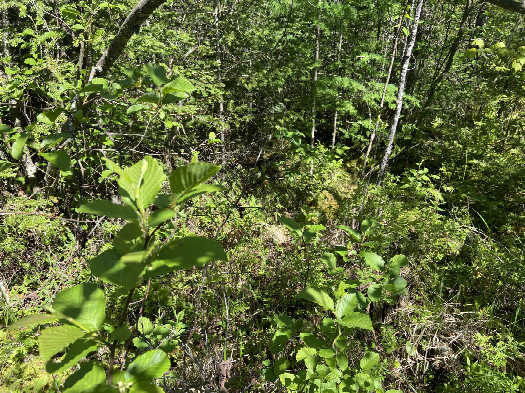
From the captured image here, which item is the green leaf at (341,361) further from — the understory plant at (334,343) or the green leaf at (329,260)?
the green leaf at (329,260)

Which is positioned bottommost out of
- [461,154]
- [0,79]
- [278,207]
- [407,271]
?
[278,207]

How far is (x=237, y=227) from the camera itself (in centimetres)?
432

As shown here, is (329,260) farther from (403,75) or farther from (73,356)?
(403,75)

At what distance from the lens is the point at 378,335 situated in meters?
3.00

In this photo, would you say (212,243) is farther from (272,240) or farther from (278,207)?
(278,207)

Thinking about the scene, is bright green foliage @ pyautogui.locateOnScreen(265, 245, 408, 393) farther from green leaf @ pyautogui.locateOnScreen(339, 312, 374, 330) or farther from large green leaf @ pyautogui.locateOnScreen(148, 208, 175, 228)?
large green leaf @ pyautogui.locateOnScreen(148, 208, 175, 228)

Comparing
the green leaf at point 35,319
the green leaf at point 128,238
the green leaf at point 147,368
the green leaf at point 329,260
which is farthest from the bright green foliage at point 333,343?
the green leaf at point 35,319

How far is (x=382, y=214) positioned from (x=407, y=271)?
0.89 metres

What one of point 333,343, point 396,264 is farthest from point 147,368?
point 396,264

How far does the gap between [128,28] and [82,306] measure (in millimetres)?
1441

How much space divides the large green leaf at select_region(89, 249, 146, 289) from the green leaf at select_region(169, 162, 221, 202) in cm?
15

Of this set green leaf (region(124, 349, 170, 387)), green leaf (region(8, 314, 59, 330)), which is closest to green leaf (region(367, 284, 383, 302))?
green leaf (region(124, 349, 170, 387))

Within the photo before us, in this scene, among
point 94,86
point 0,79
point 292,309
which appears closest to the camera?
point 94,86

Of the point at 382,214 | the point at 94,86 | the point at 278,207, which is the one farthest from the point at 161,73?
the point at 278,207
